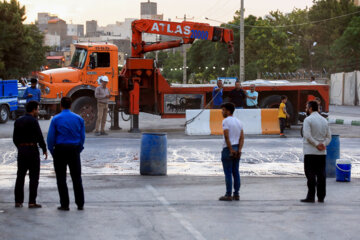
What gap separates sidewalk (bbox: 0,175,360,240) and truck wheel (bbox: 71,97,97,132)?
1120cm

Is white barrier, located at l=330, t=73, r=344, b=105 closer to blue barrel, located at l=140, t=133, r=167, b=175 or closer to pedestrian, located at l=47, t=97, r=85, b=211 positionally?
blue barrel, located at l=140, t=133, r=167, b=175

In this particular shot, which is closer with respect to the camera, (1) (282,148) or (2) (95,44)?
(1) (282,148)

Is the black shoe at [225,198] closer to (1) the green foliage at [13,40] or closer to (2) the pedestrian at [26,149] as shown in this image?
(2) the pedestrian at [26,149]

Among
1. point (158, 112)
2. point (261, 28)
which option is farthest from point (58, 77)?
point (261, 28)

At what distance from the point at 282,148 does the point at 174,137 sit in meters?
4.75

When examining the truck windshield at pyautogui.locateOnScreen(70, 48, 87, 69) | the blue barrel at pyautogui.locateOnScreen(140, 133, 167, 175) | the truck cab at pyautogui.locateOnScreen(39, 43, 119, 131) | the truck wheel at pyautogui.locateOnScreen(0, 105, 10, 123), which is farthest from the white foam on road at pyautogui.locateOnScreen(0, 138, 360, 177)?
the truck wheel at pyautogui.locateOnScreen(0, 105, 10, 123)

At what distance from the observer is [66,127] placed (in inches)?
400

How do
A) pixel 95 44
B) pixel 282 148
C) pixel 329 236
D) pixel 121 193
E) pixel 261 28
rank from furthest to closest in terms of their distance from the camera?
pixel 261 28 < pixel 95 44 < pixel 282 148 < pixel 121 193 < pixel 329 236

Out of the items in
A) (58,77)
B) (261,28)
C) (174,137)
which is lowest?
(174,137)

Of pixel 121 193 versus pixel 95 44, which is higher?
pixel 95 44

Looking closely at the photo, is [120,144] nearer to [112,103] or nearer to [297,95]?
[112,103]

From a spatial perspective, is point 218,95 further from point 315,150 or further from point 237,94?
point 315,150

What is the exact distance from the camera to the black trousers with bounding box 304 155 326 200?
11125 millimetres

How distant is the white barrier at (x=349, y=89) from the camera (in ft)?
211
